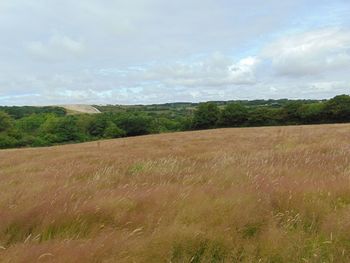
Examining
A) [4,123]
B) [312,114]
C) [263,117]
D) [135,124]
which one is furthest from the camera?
[4,123]

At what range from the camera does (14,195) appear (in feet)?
14.4

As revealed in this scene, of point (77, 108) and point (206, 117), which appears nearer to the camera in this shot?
point (206, 117)

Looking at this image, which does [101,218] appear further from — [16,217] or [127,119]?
[127,119]

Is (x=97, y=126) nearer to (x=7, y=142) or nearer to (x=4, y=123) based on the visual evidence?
(x=4, y=123)

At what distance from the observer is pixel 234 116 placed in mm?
78875

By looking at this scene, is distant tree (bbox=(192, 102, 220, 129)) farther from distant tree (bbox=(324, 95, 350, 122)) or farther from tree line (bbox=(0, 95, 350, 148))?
distant tree (bbox=(324, 95, 350, 122))

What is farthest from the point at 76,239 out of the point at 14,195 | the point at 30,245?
the point at 14,195

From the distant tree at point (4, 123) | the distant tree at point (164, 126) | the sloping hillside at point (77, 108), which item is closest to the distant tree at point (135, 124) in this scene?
the distant tree at point (164, 126)

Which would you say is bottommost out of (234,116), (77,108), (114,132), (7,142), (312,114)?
(7,142)

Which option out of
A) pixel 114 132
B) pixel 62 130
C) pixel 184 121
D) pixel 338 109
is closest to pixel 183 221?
pixel 338 109

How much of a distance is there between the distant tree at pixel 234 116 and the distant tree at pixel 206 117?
189 centimetres

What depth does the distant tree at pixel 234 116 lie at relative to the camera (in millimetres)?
77812

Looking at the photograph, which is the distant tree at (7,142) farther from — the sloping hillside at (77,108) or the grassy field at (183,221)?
the grassy field at (183,221)

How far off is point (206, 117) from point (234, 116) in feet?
20.9
